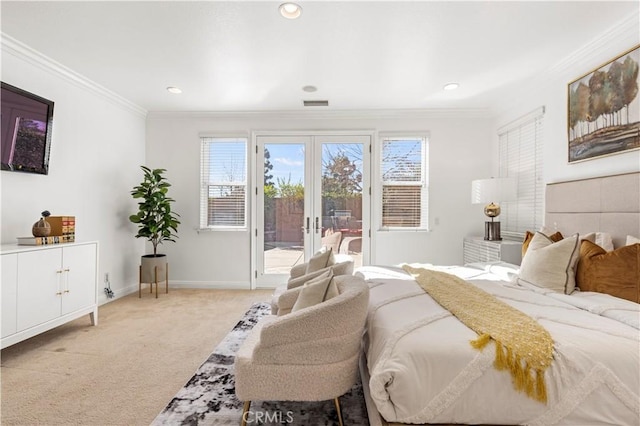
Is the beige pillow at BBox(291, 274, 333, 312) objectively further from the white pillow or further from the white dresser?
the white dresser

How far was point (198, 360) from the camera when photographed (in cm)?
261

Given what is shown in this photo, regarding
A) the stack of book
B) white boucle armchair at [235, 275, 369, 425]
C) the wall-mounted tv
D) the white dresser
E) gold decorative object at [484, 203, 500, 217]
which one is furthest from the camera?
gold decorative object at [484, 203, 500, 217]

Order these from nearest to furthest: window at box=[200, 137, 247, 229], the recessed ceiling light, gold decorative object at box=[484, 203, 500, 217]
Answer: the recessed ceiling light
gold decorative object at box=[484, 203, 500, 217]
window at box=[200, 137, 247, 229]

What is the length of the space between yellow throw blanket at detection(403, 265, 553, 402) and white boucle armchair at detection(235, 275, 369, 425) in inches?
22.1

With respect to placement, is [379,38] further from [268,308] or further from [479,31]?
[268,308]

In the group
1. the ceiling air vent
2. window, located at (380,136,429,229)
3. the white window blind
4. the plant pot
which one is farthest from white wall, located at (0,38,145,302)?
the white window blind

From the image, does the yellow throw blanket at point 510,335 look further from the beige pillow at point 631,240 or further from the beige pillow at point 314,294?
the beige pillow at point 631,240

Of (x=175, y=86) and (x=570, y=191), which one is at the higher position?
(x=175, y=86)

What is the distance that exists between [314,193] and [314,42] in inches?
93.4

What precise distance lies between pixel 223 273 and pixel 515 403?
4310mm

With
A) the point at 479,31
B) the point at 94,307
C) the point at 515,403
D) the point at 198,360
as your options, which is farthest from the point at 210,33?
the point at 515,403

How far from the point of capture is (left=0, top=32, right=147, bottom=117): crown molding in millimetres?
2910

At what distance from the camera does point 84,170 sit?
3.86 metres

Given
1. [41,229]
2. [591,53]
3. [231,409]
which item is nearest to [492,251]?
[591,53]
